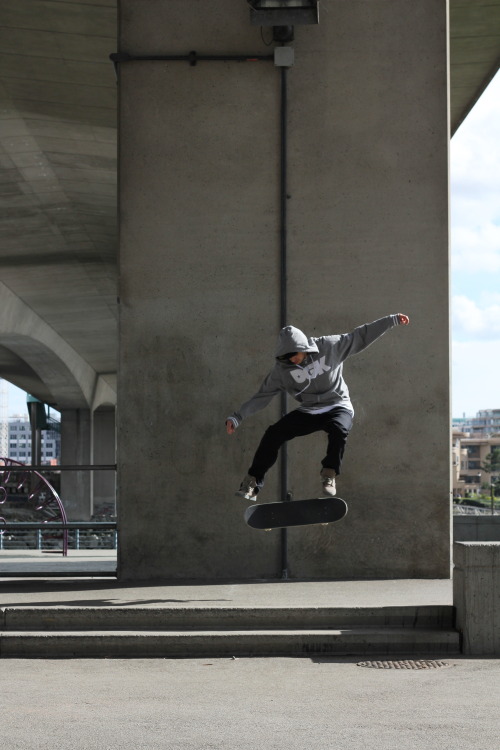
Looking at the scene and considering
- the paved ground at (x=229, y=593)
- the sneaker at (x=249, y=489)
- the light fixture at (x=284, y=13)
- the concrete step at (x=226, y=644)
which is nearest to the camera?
the concrete step at (x=226, y=644)

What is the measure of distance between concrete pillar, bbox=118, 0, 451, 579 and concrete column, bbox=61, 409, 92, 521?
172 feet

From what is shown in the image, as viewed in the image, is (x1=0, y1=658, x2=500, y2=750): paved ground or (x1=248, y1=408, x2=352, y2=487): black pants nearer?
(x1=0, y1=658, x2=500, y2=750): paved ground

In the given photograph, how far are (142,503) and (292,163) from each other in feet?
12.1

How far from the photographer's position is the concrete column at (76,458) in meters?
62.8

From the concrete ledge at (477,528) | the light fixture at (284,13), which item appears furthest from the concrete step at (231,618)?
the concrete ledge at (477,528)

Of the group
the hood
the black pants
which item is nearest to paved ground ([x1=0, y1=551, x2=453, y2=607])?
the black pants

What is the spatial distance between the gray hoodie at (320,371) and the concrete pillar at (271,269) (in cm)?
138

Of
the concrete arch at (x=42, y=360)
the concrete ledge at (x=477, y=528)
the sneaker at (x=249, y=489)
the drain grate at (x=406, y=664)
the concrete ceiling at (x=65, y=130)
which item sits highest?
the concrete ceiling at (x=65, y=130)

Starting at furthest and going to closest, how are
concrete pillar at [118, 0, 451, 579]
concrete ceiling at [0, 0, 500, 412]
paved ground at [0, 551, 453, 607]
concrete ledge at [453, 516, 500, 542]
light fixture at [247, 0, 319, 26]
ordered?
concrete ledge at [453, 516, 500, 542], concrete ceiling at [0, 0, 500, 412], concrete pillar at [118, 0, 451, 579], light fixture at [247, 0, 319, 26], paved ground at [0, 551, 453, 607]

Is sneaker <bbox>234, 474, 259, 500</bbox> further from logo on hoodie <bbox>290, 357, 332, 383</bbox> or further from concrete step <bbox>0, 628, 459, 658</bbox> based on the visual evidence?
concrete step <bbox>0, 628, 459, 658</bbox>

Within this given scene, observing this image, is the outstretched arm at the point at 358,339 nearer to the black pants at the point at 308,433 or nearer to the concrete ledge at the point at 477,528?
the black pants at the point at 308,433

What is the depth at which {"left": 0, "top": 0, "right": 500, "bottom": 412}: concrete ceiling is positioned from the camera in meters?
16.0

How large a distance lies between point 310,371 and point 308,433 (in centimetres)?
53

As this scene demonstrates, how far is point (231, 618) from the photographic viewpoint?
8.05m
